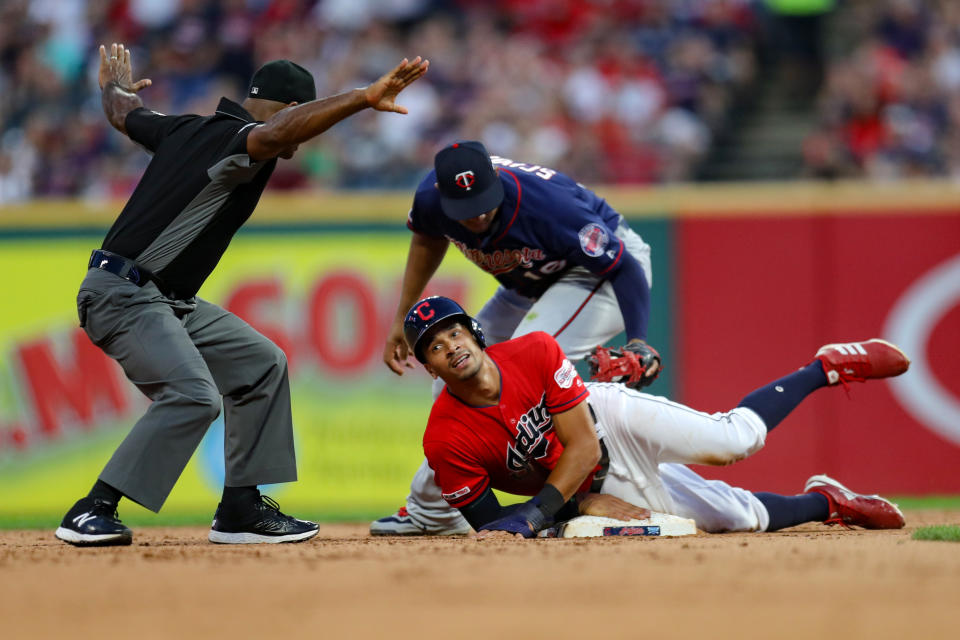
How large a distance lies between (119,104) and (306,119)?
137cm

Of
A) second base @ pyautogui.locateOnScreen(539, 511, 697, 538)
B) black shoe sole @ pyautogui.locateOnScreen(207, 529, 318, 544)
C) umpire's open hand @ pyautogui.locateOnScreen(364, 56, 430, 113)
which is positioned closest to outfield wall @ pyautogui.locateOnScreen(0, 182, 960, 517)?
black shoe sole @ pyautogui.locateOnScreen(207, 529, 318, 544)

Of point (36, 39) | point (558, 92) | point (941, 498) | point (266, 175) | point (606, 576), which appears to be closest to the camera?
point (606, 576)

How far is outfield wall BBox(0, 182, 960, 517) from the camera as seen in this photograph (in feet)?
29.4

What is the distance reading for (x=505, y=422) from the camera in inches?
200

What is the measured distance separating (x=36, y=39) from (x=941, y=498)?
33.9 ft

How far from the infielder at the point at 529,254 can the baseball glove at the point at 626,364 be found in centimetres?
1

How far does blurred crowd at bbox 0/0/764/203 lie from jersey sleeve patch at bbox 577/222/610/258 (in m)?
4.82

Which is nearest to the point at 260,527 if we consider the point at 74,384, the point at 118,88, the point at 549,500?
the point at 549,500

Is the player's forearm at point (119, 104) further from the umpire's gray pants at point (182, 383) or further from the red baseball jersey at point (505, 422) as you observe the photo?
the red baseball jersey at point (505, 422)

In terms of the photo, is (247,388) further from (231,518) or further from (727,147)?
(727,147)

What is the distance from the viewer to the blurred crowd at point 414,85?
35.9ft

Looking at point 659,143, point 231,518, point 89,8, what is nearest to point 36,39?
point 89,8

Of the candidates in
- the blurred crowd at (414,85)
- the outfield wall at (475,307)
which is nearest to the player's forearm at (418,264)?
the outfield wall at (475,307)

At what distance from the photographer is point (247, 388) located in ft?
17.4
